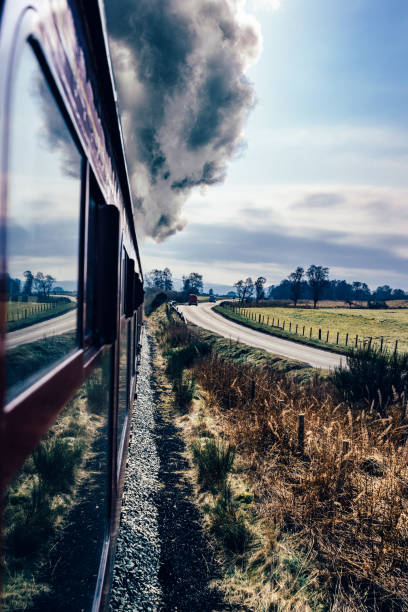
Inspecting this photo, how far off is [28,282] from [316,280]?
81.9 meters

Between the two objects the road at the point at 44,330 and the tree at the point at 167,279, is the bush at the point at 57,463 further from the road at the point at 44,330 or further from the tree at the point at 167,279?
the tree at the point at 167,279

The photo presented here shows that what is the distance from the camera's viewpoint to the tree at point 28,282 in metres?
0.70

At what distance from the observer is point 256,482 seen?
14.2ft

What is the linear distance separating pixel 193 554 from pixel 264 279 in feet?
298

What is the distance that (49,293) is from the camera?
876 millimetres

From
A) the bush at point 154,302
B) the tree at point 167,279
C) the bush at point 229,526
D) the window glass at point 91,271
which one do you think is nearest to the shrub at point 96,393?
the window glass at point 91,271

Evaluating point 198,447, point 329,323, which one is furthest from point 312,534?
point 329,323

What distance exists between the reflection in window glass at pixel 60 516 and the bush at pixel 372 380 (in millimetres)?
6009

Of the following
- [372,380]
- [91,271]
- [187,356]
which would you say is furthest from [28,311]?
[187,356]

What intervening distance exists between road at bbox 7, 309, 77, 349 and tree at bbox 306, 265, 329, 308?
253 feet

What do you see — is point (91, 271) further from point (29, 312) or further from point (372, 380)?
point (372, 380)

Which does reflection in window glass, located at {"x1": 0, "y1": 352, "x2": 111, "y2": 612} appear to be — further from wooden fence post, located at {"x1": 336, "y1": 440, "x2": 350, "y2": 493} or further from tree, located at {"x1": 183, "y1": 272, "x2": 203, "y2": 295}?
tree, located at {"x1": 183, "y1": 272, "x2": 203, "y2": 295}

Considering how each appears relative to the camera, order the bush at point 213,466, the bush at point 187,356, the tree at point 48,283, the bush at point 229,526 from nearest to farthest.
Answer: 1. the tree at point 48,283
2. the bush at point 229,526
3. the bush at point 213,466
4. the bush at point 187,356

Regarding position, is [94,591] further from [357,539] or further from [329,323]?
[329,323]
